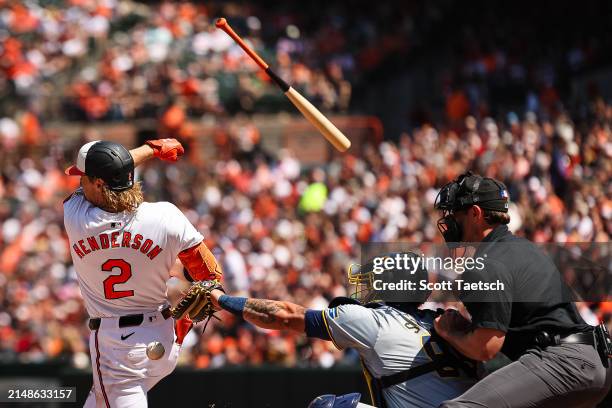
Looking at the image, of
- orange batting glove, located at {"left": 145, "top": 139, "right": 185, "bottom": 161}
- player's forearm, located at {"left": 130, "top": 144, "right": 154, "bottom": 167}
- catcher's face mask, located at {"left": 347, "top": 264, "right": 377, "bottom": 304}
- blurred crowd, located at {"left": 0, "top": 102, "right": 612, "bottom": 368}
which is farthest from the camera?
blurred crowd, located at {"left": 0, "top": 102, "right": 612, "bottom": 368}

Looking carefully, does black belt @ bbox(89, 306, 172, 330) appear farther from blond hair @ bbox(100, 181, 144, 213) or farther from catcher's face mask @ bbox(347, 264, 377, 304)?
catcher's face mask @ bbox(347, 264, 377, 304)

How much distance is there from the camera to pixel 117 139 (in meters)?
18.5

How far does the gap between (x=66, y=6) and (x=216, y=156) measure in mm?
5968

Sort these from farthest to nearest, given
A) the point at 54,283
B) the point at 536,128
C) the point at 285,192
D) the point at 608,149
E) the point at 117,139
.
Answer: the point at 117,139 < the point at 285,192 < the point at 54,283 < the point at 536,128 < the point at 608,149

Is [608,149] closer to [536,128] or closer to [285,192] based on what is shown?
[536,128]

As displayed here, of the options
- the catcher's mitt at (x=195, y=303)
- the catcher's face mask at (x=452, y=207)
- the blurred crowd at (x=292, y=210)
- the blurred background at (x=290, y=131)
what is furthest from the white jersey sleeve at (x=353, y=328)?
the blurred crowd at (x=292, y=210)

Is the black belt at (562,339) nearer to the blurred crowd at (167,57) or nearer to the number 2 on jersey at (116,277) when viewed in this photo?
the number 2 on jersey at (116,277)

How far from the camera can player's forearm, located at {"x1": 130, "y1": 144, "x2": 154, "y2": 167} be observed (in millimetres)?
5355

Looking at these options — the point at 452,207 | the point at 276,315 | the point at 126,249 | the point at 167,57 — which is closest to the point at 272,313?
the point at 276,315

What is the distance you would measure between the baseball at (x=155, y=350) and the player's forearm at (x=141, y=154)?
0.93 metres

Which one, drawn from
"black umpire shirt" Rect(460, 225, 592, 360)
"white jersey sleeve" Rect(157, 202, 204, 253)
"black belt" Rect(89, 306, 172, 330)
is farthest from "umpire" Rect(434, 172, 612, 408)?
"black belt" Rect(89, 306, 172, 330)

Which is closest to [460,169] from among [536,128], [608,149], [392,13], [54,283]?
[536,128]

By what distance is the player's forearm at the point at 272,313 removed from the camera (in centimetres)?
473

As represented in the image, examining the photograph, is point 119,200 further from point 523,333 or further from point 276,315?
point 523,333
